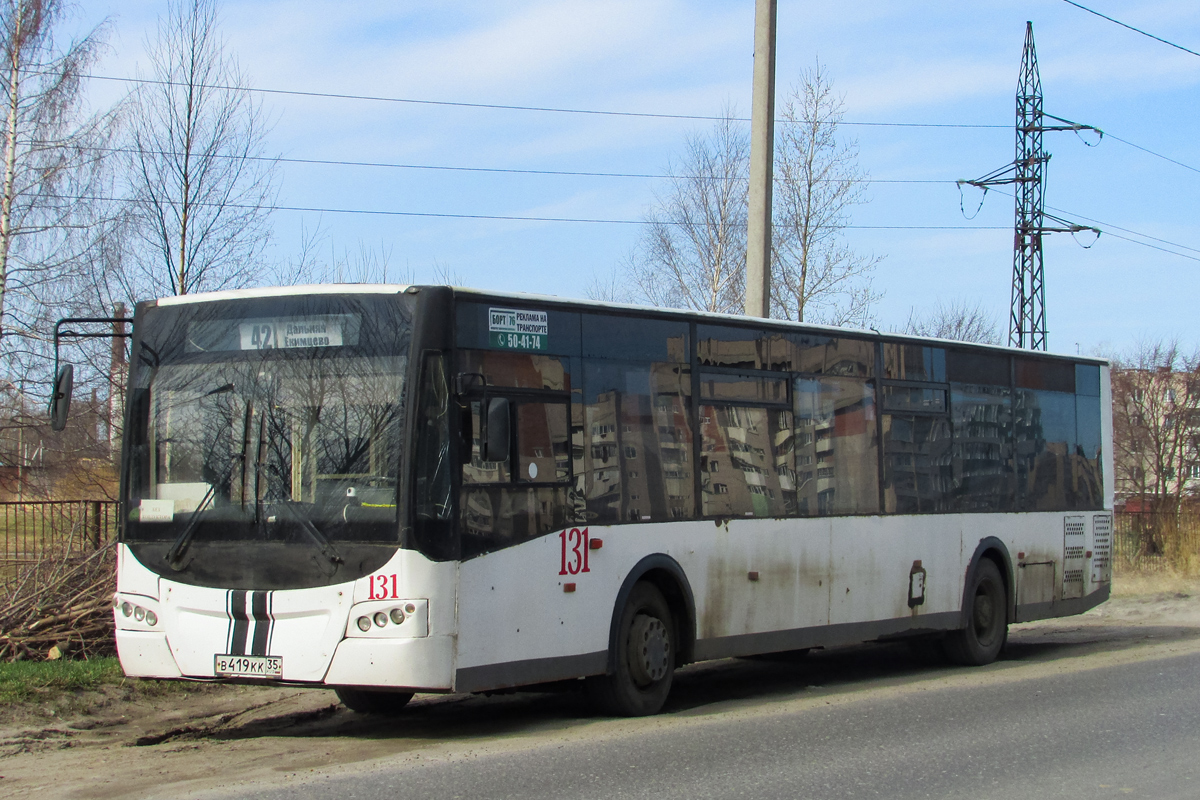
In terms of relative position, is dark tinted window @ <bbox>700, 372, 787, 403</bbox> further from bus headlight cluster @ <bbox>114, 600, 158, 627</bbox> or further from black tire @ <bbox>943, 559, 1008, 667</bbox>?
bus headlight cluster @ <bbox>114, 600, 158, 627</bbox>

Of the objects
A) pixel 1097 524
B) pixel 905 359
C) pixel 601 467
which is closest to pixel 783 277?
pixel 1097 524

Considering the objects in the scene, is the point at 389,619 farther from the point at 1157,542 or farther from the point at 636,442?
the point at 1157,542

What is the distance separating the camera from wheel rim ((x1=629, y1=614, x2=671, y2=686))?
9898 millimetres

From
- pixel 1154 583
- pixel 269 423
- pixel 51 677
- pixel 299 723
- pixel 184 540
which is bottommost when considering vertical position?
pixel 1154 583

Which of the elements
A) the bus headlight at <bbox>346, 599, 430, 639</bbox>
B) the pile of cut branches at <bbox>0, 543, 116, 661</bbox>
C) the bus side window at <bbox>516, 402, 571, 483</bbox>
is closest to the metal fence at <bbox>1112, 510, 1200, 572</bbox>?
the bus side window at <bbox>516, 402, 571, 483</bbox>

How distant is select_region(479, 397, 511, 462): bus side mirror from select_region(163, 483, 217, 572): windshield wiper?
6.54ft

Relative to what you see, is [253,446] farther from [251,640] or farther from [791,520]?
[791,520]

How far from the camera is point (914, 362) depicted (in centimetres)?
1347

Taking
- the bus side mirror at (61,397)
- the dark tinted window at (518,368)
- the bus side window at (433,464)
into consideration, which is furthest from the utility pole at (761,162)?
the bus side mirror at (61,397)

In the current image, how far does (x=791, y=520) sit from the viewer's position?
11594 mm

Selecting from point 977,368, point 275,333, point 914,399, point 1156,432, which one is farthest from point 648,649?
point 1156,432

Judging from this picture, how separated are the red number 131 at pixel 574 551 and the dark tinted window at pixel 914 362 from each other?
481 centimetres

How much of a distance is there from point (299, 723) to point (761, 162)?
890 centimetres

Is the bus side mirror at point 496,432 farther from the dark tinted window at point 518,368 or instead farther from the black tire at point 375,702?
the black tire at point 375,702
